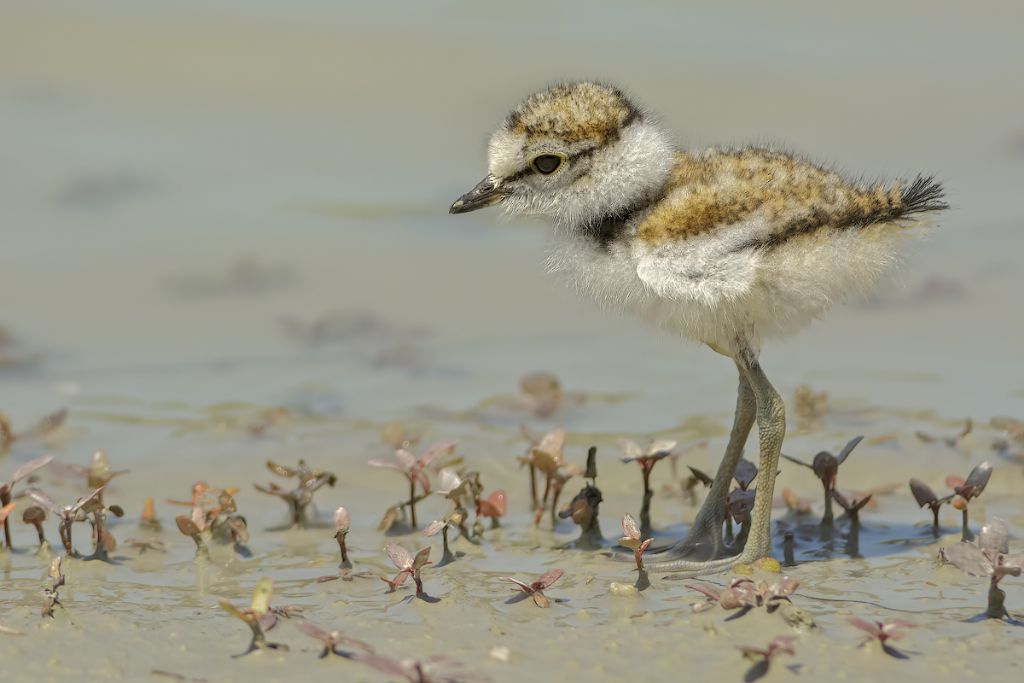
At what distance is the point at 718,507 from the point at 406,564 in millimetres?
1084

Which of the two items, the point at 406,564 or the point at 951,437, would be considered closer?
the point at 406,564

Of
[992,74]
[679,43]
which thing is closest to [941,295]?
[992,74]

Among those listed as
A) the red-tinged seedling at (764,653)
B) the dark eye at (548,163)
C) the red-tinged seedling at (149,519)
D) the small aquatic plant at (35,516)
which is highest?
the dark eye at (548,163)

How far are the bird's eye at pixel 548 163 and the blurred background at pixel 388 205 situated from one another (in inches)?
19.7

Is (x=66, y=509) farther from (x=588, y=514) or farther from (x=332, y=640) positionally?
(x=588, y=514)

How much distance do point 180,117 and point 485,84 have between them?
1.81 meters

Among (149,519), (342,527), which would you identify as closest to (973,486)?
(342,527)

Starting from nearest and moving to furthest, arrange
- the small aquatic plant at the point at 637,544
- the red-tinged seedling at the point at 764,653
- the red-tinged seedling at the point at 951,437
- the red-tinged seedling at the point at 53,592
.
A: the red-tinged seedling at the point at 764,653, the red-tinged seedling at the point at 53,592, the small aquatic plant at the point at 637,544, the red-tinged seedling at the point at 951,437

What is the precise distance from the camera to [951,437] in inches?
208

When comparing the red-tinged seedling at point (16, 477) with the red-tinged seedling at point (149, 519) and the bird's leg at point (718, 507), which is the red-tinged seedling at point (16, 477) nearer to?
the red-tinged seedling at point (149, 519)

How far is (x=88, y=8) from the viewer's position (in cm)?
974

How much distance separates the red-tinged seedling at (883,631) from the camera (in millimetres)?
3281

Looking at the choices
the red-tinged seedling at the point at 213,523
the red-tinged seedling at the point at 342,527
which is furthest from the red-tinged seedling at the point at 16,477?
the red-tinged seedling at the point at 342,527

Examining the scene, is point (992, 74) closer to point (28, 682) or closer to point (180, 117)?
point (180, 117)
